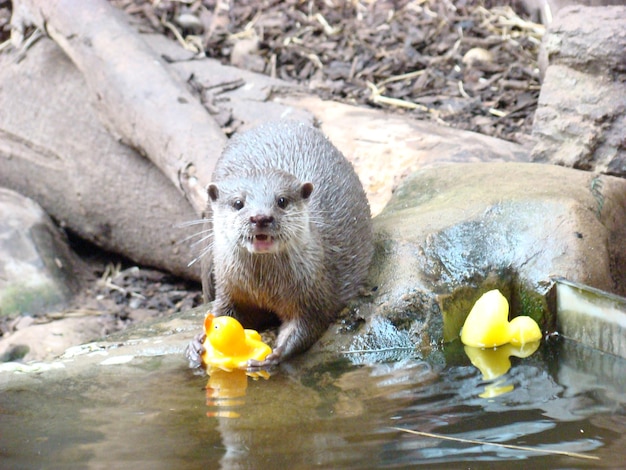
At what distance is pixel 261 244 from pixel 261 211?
0.12 meters

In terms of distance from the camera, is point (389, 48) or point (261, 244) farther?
point (389, 48)

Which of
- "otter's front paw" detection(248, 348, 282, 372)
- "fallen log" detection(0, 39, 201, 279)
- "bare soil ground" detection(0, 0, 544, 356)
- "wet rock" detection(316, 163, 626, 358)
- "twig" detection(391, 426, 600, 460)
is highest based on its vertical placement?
"bare soil ground" detection(0, 0, 544, 356)

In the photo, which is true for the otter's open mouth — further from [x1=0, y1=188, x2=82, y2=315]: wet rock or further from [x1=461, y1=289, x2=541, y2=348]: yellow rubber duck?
[x1=0, y1=188, x2=82, y2=315]: wet rock

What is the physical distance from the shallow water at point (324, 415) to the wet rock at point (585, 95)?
4.69 ft

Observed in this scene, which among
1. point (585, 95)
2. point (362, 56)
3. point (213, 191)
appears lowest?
point (213, 191)

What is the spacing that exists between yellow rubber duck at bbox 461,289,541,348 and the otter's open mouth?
77cm

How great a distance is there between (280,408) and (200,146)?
2147 millimetres

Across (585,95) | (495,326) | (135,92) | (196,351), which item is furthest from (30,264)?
(585,95)

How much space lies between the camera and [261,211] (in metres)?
3.12

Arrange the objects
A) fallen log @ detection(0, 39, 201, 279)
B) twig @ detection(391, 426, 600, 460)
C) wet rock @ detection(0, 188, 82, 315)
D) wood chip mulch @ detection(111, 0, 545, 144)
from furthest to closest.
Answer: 1. wood chip mulch @ detection(111, 0, 545, 144)
2. fallen log @ detection(0, 39, 201, 279)
3. wet rock @ detection(0, 188, 82, 315)
4. twig @ detection(391, 426, 600, 460)

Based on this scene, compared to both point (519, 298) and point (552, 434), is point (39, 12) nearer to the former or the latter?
point (519, 298)

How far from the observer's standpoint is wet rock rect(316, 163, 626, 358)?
133 inches

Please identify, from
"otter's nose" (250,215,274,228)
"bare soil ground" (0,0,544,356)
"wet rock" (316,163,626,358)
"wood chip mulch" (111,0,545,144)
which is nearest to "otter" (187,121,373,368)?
"otter's nose" (250,215,274,228)

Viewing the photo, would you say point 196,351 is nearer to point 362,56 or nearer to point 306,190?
point 306,190
